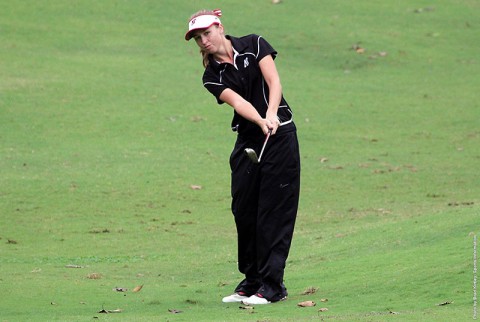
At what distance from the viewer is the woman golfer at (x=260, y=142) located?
9047 millimetres

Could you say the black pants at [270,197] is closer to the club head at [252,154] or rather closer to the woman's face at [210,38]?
the club head at [252,154]

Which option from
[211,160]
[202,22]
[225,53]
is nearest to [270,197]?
[225,53]

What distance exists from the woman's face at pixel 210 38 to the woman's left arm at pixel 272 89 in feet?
1.26

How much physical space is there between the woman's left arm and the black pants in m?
0.27

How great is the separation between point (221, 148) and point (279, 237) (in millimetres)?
11885

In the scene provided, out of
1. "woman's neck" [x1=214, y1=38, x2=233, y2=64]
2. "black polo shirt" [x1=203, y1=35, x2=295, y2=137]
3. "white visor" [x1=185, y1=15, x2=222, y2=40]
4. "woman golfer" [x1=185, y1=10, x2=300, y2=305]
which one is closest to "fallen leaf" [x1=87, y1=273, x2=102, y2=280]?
"woman golfer" [x1=185, y1=10, x2=300, y2=305]

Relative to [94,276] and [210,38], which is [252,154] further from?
[94,276]

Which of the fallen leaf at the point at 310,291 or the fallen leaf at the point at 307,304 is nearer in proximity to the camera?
the fallen leaf at the point at 307,304

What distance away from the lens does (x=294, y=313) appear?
27.6 feet

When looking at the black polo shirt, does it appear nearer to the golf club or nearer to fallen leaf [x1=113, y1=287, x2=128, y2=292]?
the golf club

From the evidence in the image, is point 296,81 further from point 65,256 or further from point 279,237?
point 279,237

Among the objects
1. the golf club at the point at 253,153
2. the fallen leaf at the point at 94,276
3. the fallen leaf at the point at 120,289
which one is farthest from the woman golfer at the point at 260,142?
the fallen leaf at the point at 94,276

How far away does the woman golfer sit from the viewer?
356 inches

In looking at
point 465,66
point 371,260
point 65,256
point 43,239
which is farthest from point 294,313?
point 465,66
